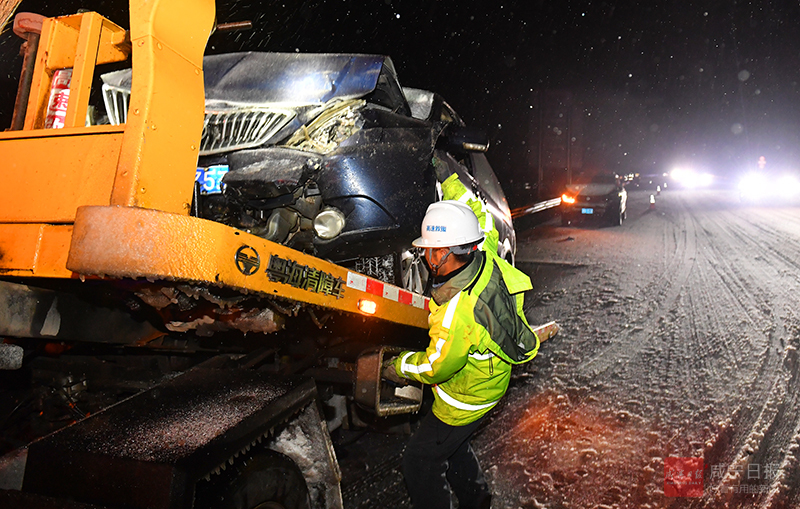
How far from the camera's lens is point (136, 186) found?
5.65ft

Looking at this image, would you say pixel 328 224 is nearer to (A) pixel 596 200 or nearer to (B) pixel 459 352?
(B) pixel 459 352

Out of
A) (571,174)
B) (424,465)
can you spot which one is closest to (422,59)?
(571,174)

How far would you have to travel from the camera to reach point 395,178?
9.79ft

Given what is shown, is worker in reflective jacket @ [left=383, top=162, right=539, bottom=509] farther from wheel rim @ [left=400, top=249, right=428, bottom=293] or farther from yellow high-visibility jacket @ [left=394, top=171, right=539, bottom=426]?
wheel rim @ [left=400, top=249, right=428, bottom=293]

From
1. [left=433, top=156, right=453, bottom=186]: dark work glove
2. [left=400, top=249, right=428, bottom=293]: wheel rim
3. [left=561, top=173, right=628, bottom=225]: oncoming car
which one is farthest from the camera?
[left=561, top=173, right=628, bottom=225]: oncoming car

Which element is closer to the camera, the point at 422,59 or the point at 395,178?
the point at 395,178

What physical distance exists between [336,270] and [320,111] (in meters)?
1.17

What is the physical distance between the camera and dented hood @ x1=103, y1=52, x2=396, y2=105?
3303mm

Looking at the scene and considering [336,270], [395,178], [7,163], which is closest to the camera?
[7,163]

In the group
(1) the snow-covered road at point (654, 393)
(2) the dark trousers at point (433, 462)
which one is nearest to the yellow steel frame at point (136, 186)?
(2) the dark trousers at point (433, 462)

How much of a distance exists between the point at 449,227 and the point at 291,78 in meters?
1.71

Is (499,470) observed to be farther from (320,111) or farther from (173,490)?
(320,111)

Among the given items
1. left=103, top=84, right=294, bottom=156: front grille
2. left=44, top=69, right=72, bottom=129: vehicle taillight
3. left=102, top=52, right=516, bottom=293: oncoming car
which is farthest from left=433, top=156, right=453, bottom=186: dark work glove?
left=44, top=69, right=72, bottom=129: vehicle taillight

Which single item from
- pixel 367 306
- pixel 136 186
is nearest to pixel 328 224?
pixel 367 306
